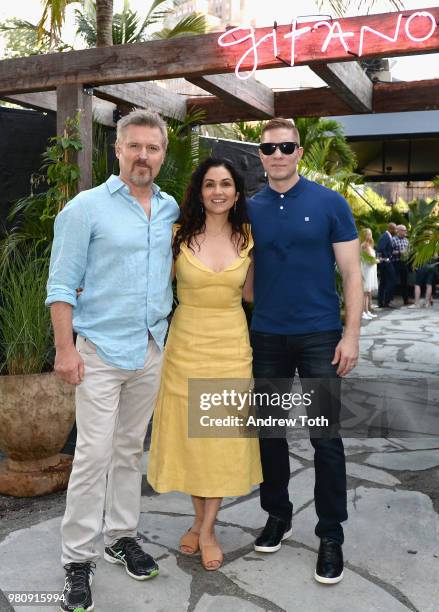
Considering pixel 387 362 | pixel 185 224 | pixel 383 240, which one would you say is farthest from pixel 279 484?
pixel 383 240

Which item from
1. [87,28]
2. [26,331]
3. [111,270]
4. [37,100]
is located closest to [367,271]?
[37,100]

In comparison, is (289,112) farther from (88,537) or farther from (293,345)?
(88,537)

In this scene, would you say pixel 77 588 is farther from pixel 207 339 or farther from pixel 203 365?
pixel 207 339

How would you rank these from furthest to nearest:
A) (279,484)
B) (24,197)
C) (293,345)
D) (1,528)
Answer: (24,197)
(1,528)
(279,484)
(293,345)

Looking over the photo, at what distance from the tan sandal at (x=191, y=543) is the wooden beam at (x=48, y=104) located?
4.54 metres

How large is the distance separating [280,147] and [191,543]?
6.09ft

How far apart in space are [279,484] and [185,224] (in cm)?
129

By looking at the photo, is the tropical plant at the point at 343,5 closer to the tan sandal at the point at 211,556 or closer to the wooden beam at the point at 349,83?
the wooden beam at the point at 349,83

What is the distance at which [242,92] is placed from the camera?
A: 6629 millimetres

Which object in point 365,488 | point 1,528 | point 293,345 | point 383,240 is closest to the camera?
point 293,345

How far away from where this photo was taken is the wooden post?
17.9 ft

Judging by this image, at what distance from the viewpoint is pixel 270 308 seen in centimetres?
301

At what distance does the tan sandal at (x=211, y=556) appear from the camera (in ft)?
9.74

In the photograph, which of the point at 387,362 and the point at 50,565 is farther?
the point at 387,362
